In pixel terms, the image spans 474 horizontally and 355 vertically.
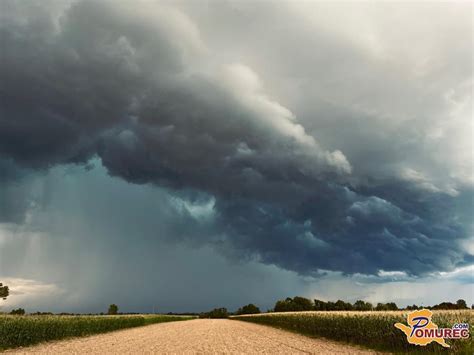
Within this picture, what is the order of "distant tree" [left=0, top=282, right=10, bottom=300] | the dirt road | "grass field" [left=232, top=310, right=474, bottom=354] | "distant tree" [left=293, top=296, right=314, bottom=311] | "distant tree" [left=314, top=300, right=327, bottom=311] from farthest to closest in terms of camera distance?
"distant tree" [left=293, top=296, right=314, bottom=311]
"distant tree" [left=314, top=300, right=327, bottom=311]
"distant tree" [left=0, top=282, right=10, bottom=300]
the dirt road
"grass field" [left=232, top=310, right=474, bottom=354]

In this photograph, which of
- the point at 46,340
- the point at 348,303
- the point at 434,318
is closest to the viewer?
the point at 434,318

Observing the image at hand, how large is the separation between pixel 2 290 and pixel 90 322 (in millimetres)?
80917

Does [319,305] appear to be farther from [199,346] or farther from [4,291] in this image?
[199,346]

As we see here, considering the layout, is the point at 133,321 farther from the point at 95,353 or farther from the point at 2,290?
the point at 2,290

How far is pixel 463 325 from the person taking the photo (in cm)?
2075

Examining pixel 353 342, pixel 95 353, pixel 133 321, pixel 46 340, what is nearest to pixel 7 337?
pixel 46 340

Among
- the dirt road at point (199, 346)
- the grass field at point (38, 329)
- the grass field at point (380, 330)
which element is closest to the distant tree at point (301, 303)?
the grass field at point (380, 330)

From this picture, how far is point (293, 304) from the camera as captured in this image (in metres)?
177

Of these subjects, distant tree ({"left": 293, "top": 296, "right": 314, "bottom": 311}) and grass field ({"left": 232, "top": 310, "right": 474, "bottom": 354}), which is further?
distant tree ({"left": 293, "top": 296, "right": 314, "bottom": 311})

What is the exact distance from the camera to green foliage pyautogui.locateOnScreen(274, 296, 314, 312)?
17275cm

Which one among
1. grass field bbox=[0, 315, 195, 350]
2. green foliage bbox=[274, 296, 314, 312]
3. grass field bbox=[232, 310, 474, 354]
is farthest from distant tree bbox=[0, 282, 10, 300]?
green foliage bbox=[274, 296, 314, 312]

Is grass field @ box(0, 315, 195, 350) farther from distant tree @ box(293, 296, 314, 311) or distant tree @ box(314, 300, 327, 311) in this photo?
distant tree @ box(293, 296, 314, 311)

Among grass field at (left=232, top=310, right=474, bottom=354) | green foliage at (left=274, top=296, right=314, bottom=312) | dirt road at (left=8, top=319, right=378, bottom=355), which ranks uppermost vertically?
grass field at (left=232, top=310, right=474, bottom=354)

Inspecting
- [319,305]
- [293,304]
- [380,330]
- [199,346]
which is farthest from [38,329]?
[293,304]
